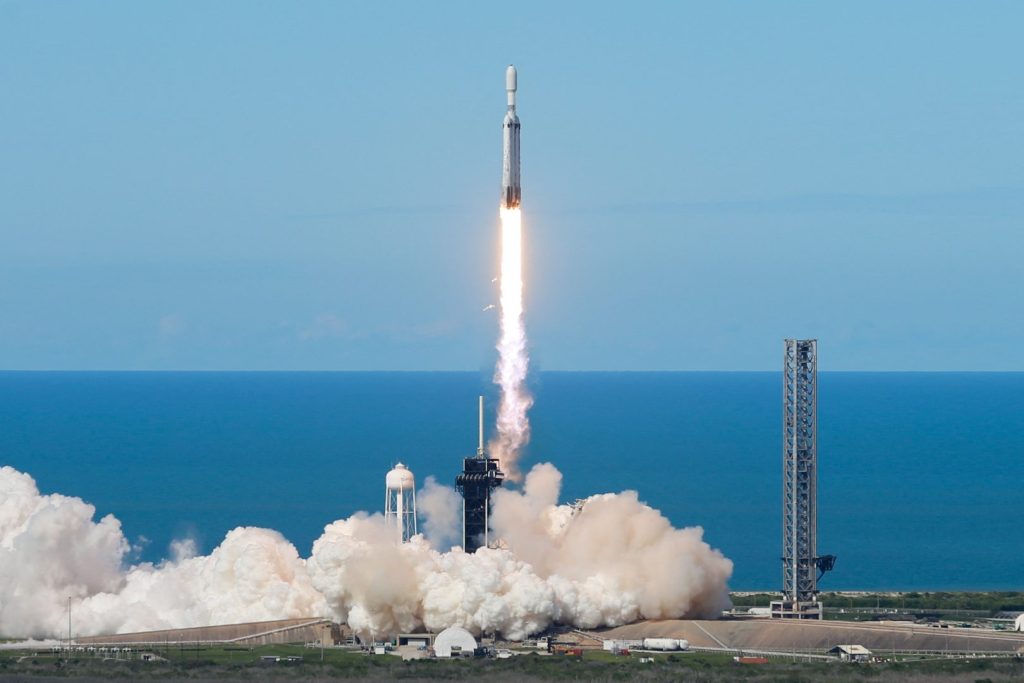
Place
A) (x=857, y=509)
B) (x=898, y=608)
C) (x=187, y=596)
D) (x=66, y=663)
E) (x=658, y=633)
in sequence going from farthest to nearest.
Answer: (x=857, y=509) < (x=898, y=608) < (x=187, y=596) < (x=658, y=633) < (x=66, y=663)

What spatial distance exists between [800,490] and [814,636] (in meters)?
8.07

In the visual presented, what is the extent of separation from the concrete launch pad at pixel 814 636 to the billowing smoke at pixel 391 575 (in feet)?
4.85

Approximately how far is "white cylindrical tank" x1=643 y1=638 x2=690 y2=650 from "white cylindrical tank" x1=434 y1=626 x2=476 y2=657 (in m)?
6.76

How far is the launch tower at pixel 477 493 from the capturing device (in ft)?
280

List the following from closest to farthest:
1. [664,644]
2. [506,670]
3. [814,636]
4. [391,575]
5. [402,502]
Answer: [506,670] → [664,644] → [814,636] → [391,575] → [402,502]

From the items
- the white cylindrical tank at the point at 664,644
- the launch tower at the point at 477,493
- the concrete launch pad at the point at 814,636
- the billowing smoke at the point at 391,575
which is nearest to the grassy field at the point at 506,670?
the white cylindrical tank at the point at 664,644

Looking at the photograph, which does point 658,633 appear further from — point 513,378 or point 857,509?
point 857,509

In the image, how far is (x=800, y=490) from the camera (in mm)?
86438

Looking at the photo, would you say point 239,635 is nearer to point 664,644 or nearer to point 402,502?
point 402,502

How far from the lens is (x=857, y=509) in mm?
149750

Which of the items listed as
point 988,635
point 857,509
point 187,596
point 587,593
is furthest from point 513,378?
point 857,509

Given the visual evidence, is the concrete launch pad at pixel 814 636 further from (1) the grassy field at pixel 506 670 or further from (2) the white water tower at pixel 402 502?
(2) the white water tower at pixel 402 502

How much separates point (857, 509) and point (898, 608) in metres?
55.2

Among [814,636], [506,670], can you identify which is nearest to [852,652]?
[814,636]
